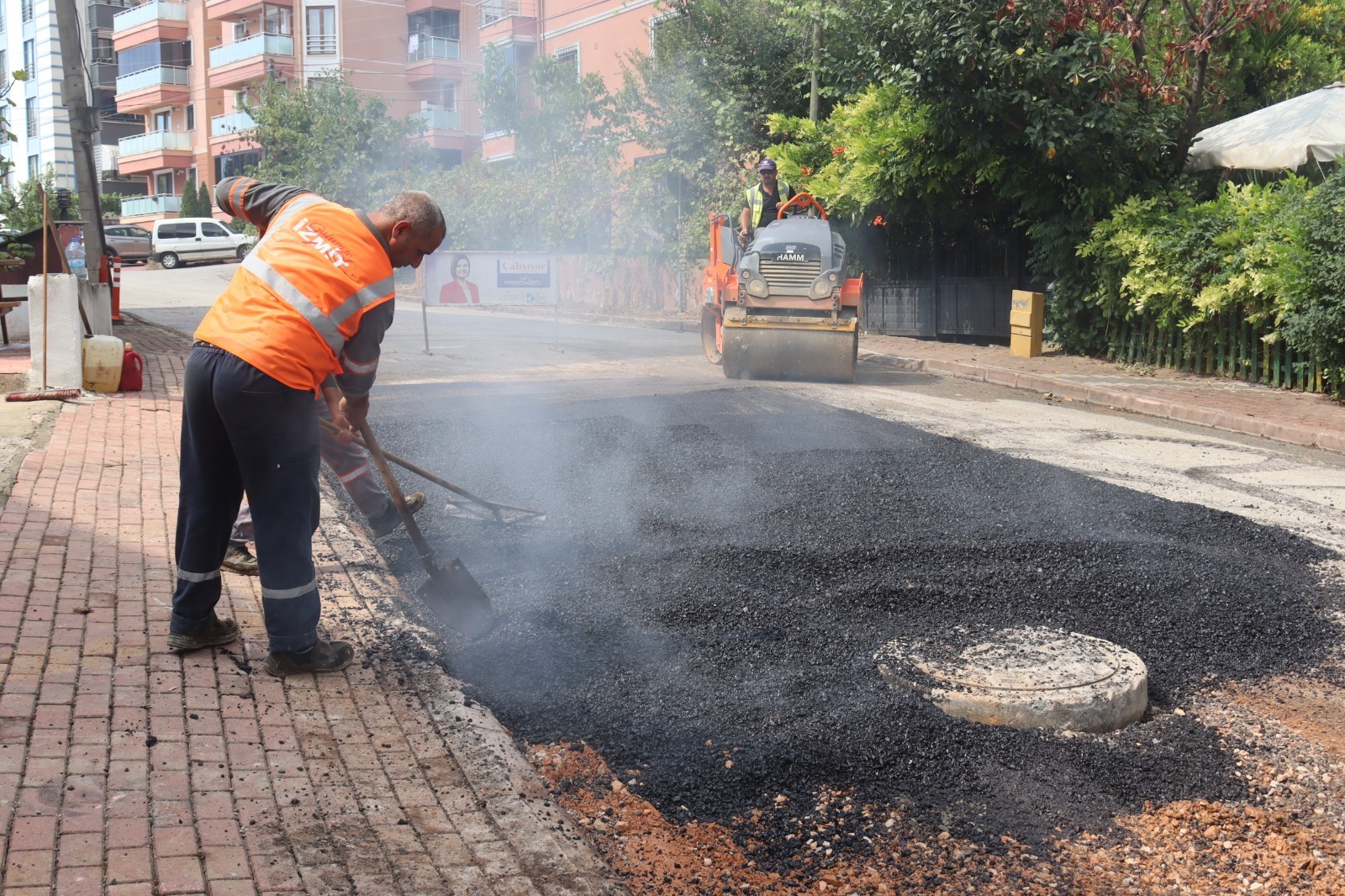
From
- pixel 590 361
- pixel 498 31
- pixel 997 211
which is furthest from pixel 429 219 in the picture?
pixel 498 31

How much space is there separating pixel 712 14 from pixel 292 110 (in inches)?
616

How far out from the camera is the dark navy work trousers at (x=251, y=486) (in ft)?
11.5

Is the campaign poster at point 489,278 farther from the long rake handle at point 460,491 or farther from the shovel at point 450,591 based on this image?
the shovel at point 450,591

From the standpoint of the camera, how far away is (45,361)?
8.99 m

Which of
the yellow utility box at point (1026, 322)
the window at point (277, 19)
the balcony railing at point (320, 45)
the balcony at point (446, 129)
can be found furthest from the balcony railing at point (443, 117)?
the yellow utility box at point (1026, 322)

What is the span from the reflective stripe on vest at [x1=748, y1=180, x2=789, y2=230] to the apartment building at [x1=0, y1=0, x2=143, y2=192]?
37122 millimetres

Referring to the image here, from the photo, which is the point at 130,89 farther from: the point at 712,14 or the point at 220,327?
the point at 220,327

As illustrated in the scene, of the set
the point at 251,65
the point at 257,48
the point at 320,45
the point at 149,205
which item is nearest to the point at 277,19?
the point at 257,48

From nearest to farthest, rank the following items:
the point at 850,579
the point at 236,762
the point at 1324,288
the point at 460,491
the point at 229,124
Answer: the point at 236,762, the point at 850,579, the point at 460,491, the point at 1324,288, the point at 229,124

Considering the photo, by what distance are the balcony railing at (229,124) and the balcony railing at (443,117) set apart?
6854 millimetres

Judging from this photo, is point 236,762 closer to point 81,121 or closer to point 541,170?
point 81,121

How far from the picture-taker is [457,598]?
14.2 feet

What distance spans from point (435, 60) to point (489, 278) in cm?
2979

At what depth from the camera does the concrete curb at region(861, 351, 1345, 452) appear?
344 inches
